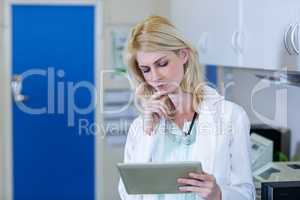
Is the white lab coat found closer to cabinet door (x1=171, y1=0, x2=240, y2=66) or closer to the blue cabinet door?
cabinet door (x1=171, y1=0, x2=240, y2=66)

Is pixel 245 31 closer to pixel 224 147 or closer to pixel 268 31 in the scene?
pixel 268 31

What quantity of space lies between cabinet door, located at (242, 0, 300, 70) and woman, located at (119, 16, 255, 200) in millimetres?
298

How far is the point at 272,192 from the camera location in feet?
4.46

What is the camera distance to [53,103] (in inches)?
146

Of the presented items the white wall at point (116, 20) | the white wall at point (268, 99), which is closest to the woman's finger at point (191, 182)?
the white wall at point (268, 99)

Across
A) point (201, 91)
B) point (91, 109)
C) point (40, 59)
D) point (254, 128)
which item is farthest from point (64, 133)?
point (201, 91)

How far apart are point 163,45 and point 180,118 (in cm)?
24

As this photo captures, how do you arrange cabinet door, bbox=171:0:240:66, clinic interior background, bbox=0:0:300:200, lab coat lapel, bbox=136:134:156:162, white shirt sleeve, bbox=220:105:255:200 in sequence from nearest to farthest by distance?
white shirt sleeve, bbox=220:105:255:200, lab coat lapel, bbox=136:134:156:162, cabinet door, bbox=171:0:240:66, clinic interior background, bbox=0:0:300:200

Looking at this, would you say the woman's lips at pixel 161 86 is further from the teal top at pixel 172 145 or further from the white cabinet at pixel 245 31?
the white cabinet at pixel 245 31

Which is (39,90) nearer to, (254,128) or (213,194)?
(254,128)

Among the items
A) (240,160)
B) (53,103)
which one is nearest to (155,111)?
(240,160)


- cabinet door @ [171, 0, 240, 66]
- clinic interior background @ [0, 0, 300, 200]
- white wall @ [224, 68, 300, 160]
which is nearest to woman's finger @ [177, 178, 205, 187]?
cabinet door @ [171, 0, 240, 66]

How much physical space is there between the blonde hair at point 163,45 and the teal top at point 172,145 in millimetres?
97

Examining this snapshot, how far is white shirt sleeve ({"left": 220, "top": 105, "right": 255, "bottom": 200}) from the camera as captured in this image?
4.80ft
